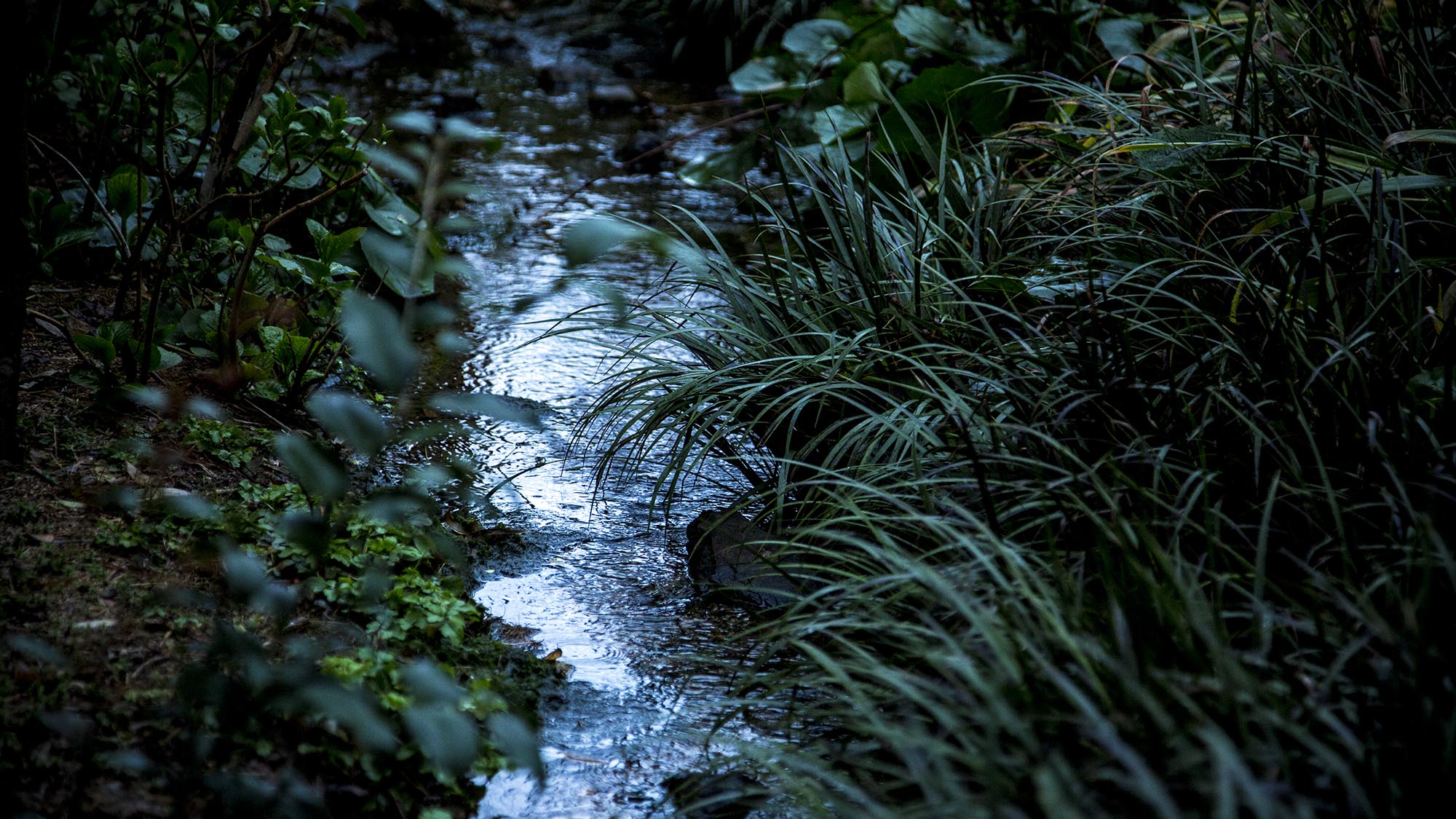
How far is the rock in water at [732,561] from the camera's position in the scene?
7.48 feet

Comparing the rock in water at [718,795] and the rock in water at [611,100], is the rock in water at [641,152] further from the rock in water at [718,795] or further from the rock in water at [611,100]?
the rock in water at [718,795]

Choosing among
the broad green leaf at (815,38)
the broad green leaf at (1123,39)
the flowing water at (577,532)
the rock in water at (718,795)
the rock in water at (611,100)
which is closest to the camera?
the rock in water at (718,795)

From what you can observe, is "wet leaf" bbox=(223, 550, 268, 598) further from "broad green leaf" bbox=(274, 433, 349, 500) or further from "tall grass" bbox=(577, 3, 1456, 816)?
"tall grass" bbox=(577, 3, 1456, 816)

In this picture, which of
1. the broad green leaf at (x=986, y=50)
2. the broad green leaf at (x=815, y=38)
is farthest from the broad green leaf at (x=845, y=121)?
the broad green leaf at (x=815, y=38)

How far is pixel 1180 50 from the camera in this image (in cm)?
396

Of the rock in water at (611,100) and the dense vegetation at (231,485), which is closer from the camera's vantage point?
the dense vegetation at (231,485)

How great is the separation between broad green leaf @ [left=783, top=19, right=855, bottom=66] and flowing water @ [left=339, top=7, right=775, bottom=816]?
750 mm

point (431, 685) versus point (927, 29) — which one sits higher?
point (927, 29)

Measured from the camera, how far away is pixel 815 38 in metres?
4.95

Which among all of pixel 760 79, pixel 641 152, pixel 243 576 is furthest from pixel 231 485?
pixel 641 152

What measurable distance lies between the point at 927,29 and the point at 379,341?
3586 millimetres

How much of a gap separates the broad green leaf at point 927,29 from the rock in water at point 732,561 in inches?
99.5

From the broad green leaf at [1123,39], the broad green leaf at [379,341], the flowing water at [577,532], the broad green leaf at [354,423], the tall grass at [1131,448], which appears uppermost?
the broad green leaf at [379,341]

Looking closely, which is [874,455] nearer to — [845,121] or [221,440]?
[221,440]
